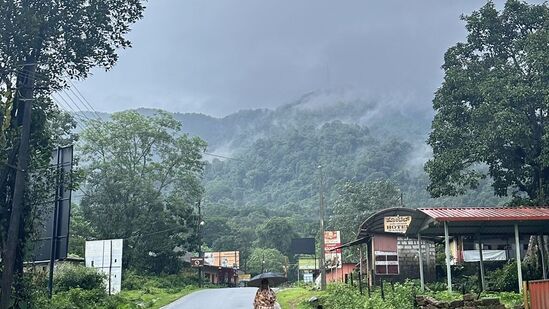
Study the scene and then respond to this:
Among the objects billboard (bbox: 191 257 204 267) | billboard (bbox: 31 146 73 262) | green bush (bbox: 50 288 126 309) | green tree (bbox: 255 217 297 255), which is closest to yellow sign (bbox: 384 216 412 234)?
green bush (bbox: 50 288 126 309)

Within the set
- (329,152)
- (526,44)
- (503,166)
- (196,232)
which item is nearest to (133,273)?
(196,232)

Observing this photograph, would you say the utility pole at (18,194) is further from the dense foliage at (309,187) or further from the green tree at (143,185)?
the dense foliage at (309,187)

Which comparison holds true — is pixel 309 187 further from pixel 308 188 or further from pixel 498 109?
pixel 498 109

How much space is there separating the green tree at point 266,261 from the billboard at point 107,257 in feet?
158

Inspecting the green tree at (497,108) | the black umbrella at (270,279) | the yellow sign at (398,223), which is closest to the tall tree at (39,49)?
the black umbrella at (270,279)

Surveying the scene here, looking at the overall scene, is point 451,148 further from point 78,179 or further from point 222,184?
point 222,184

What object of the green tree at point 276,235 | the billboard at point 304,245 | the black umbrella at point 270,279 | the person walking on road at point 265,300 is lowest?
the person walking on road at point 265,300

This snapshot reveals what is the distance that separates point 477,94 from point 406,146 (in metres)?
136

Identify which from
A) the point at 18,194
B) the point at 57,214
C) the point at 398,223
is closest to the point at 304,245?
the point at 398,223

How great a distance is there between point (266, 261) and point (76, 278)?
5535 cm

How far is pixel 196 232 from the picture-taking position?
60500 mm

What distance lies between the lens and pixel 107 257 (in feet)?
107

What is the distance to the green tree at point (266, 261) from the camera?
267 ft

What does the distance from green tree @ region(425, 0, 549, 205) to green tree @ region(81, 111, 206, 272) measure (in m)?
32.4
